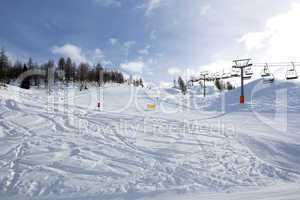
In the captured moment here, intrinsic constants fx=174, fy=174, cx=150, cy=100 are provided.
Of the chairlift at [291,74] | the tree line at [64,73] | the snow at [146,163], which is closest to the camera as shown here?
the snow at [146,163]

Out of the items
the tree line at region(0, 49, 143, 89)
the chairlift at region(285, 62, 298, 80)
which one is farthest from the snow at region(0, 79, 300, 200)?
the tree line at region(0, 49, 143, 89)

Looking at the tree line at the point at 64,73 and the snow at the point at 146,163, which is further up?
the tree line at the point at 64,73

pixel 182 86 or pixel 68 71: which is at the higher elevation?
pixel 68 71

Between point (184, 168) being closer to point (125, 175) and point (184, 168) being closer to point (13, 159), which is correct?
point (125, 175)

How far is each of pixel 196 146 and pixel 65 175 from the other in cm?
469

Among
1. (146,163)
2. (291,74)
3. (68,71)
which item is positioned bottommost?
(146,163)

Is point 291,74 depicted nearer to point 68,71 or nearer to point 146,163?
point 146,163

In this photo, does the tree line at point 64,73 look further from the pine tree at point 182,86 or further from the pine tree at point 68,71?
the pine tree at point 182,86

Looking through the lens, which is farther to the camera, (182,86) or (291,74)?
(182,86)

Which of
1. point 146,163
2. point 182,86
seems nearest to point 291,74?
point 146,163

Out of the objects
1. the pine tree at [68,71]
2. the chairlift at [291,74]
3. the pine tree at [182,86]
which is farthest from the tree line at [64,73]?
the chairlift at [291,74]

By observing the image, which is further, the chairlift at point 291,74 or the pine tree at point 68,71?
the pine tree at point 68,71

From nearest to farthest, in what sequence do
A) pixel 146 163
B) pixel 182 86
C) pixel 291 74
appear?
pixel 146 163 < pixel 291 74 < pixel 182 86

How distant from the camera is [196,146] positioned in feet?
22.6
